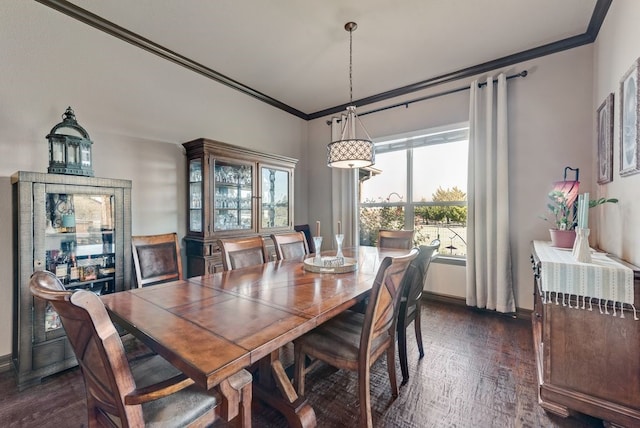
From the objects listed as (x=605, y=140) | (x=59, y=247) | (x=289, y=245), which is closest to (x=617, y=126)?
(x=605, y=140)

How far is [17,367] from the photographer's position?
188 centimetres

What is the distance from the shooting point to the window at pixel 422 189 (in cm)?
347

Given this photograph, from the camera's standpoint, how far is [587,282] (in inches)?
58.3

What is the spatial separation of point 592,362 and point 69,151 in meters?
3.66

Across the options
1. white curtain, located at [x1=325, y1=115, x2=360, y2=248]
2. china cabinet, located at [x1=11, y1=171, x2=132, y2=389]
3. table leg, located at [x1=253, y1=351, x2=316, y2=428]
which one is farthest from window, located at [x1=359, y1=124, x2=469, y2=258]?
china cabinet, located at [x1=11, y1=171, x2=132, y2=389]

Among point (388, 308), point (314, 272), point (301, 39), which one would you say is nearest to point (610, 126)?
point (388, 308)

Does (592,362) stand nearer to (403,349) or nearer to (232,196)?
(403,349)

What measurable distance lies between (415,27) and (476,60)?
1024 millimetres

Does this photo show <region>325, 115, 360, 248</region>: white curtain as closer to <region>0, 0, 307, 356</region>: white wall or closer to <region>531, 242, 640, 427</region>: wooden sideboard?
<region>0, 0, 307, 356</region>: white wall

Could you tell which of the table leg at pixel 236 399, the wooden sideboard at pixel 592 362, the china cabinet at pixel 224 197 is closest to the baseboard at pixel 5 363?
the china cabinet at pixel 224 197

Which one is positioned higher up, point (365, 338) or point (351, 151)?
point (351, 151)

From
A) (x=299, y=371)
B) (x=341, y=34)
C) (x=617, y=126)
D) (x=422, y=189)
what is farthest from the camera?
(x=422, y=189)

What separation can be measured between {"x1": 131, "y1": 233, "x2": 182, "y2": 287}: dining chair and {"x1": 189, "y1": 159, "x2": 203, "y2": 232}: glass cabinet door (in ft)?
2.72

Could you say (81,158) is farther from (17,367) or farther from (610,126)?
(610,126)
